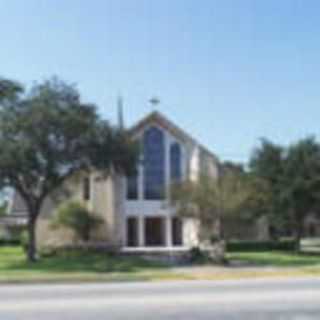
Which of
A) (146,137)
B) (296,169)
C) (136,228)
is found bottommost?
(136,228)

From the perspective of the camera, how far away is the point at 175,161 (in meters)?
51.3

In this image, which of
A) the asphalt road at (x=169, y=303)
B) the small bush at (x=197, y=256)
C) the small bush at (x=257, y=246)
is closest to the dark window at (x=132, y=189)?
the small bush at (x=257, y=246)

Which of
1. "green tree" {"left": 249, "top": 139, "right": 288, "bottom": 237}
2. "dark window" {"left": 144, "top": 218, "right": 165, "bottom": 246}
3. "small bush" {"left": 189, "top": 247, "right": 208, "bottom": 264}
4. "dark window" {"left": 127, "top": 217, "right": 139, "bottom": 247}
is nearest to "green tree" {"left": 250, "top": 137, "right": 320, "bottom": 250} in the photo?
"green tree" {"left": 249, "top": 139, "right": 288, "bottom": 237}

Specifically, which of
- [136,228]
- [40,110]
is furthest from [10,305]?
[136,228]

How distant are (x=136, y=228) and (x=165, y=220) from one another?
85.5 inches

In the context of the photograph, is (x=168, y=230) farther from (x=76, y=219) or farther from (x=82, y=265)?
(x=82, y=265)

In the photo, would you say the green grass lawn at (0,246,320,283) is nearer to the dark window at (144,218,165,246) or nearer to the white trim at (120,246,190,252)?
the white trim at (120,246,190,252)

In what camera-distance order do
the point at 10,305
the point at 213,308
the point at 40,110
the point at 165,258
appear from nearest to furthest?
the point at 213,308 < the point at 10,305 < the point at 40,110 < the point at 165,258

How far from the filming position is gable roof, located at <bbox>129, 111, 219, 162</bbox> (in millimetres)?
50875

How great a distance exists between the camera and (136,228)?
51.2 meters

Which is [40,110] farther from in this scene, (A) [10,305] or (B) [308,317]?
(B) [308,317]

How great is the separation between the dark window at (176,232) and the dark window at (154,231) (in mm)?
763

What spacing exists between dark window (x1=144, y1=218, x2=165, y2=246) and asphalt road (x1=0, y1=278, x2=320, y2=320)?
102 ft

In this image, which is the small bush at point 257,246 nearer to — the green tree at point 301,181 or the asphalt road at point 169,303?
the green tree at point 301,181
